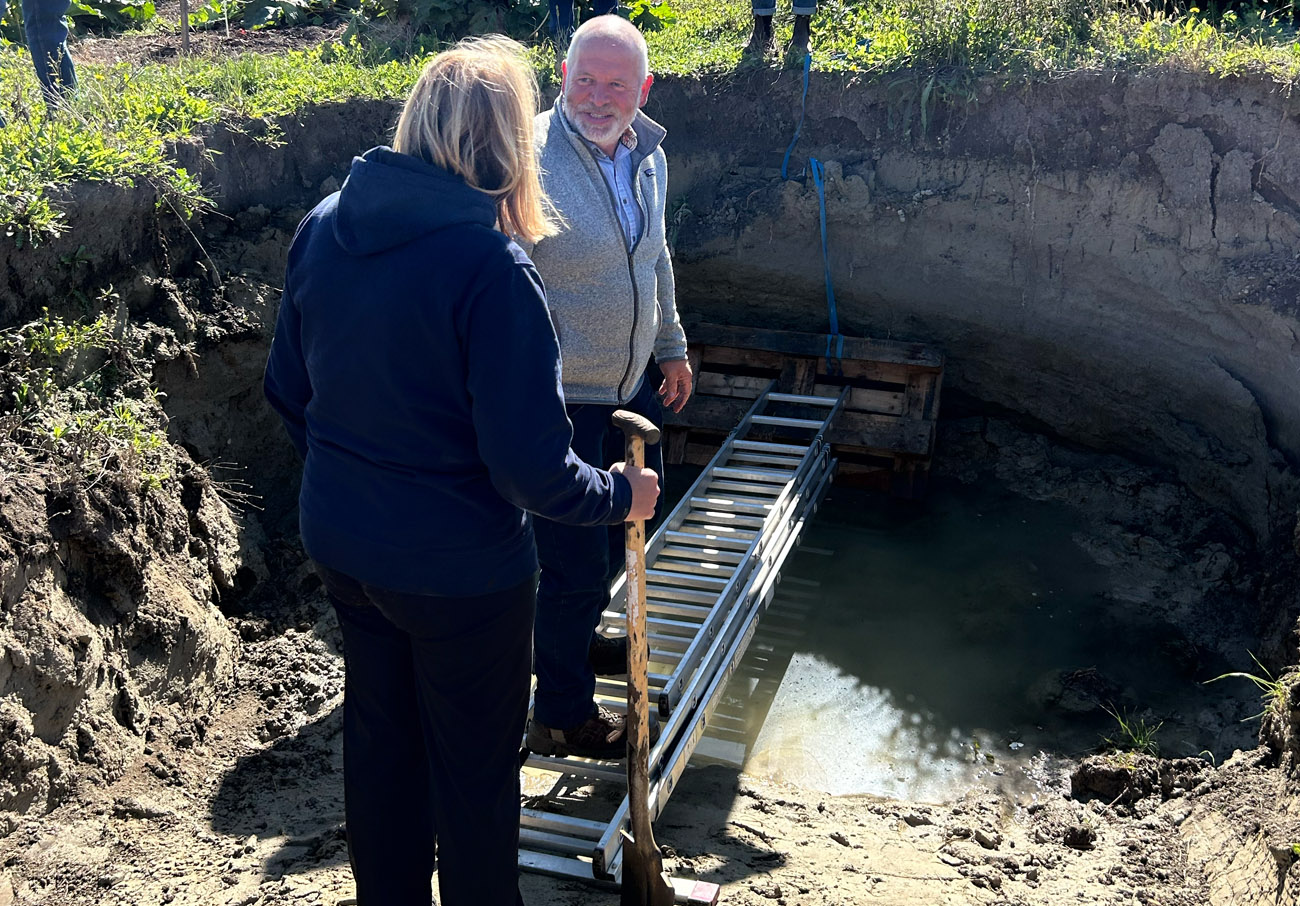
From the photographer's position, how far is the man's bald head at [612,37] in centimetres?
316

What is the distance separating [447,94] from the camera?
7.23ft

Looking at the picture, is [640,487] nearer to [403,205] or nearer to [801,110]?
[403,205]

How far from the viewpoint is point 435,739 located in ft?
8.14

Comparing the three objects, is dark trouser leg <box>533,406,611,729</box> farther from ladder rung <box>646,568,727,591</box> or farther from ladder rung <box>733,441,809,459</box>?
ladder rung <box>733,441,809,459</box>

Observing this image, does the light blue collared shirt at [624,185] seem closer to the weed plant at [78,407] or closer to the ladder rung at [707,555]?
the ladder rung at [707,555]

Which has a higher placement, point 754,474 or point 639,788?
point 639,788

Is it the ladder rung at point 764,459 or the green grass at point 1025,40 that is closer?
the ladder rung at point 764,459

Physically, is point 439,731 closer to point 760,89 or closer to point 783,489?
point 783,489

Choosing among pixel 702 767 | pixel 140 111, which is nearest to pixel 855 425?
pixel 702 767

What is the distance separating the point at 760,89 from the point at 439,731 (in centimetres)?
489

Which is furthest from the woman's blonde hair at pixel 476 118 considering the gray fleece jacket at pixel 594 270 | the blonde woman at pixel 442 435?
the gray fleece jacket at pixel 594 270

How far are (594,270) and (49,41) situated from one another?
439 centimetres

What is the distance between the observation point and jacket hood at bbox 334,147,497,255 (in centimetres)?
219

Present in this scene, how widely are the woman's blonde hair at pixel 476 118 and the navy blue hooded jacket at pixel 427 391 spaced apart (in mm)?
49
